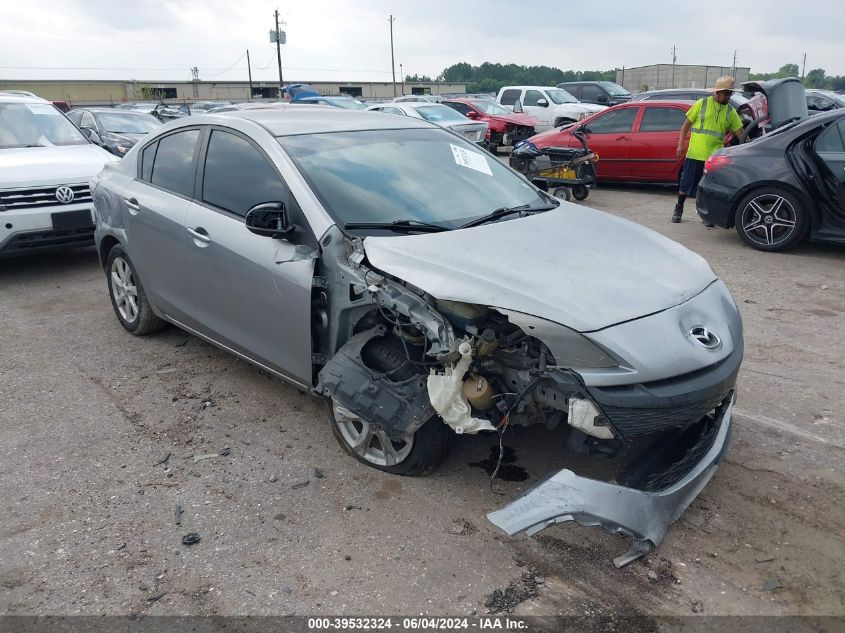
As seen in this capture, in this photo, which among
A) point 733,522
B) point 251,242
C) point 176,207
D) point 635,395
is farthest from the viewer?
point 176,207

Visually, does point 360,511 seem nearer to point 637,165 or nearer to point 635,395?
point 635,395

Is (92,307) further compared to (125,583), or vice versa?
(92,307)

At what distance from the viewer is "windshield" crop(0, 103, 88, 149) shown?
7.97 metres

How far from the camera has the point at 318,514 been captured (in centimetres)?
326

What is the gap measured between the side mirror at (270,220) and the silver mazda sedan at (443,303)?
13mm

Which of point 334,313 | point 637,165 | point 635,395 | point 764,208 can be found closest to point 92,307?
point 334,313

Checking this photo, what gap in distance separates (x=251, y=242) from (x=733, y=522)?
2752 mm

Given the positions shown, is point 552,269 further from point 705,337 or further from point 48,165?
point 48,165

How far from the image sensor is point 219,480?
11.7 feet

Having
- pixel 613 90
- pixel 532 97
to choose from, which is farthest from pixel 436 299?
pixel 613 90

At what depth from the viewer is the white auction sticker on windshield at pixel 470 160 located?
14.5 feet

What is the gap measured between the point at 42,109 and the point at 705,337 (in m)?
8.46

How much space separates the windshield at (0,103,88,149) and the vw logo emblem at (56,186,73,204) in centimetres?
127

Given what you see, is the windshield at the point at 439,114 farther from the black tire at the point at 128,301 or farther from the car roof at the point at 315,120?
the car roof at the point at 315,120
